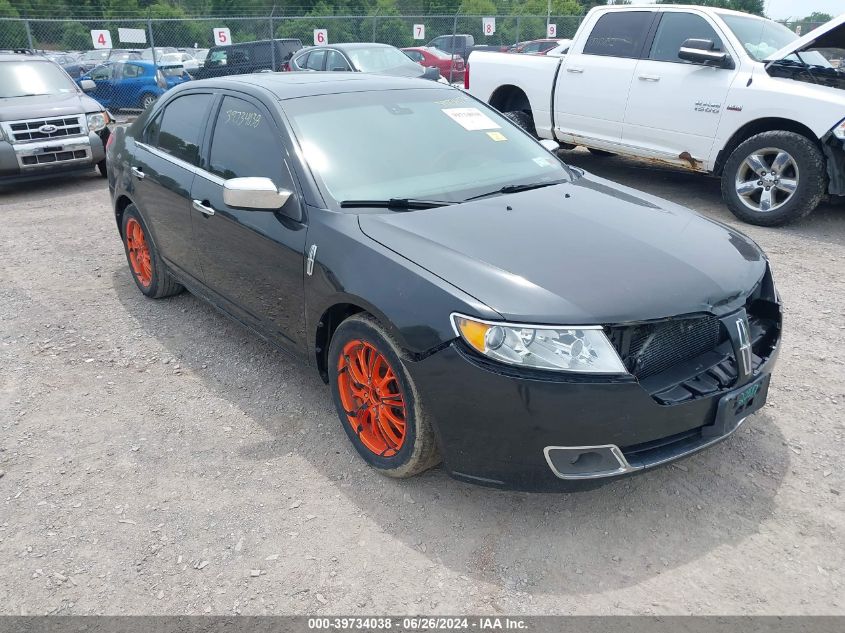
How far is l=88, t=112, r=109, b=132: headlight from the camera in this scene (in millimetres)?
9281

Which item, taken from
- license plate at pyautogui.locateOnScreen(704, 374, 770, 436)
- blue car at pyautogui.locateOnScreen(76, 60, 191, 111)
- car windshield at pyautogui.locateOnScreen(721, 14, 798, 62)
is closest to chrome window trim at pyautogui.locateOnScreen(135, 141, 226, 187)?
license plate at pyautogui.locateOnScreen(704, 374, 770, 436)

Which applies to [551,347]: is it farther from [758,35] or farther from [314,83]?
[758,35]

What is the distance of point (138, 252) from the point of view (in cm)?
535

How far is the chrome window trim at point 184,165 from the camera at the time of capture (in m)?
4.01

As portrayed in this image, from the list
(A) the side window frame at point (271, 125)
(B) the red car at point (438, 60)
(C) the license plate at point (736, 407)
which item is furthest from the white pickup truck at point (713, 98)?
(B) the red car at point (438, 60)

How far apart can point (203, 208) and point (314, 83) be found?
0.94 metres

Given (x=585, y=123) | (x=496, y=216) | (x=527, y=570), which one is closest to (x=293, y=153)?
(x=496, y=216)

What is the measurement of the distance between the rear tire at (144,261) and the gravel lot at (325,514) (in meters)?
0.78

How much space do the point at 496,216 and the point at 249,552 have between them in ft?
5.83

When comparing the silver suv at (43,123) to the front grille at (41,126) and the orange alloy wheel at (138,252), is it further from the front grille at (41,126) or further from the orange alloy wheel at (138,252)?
the orange alloy wheel at (138,252)

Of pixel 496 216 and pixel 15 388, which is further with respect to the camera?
pixel 15 388

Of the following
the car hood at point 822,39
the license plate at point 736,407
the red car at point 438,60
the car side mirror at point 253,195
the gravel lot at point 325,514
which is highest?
the car hood at point 822,39

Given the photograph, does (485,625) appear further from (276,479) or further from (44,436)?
(44,436)

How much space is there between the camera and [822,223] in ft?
22.2
